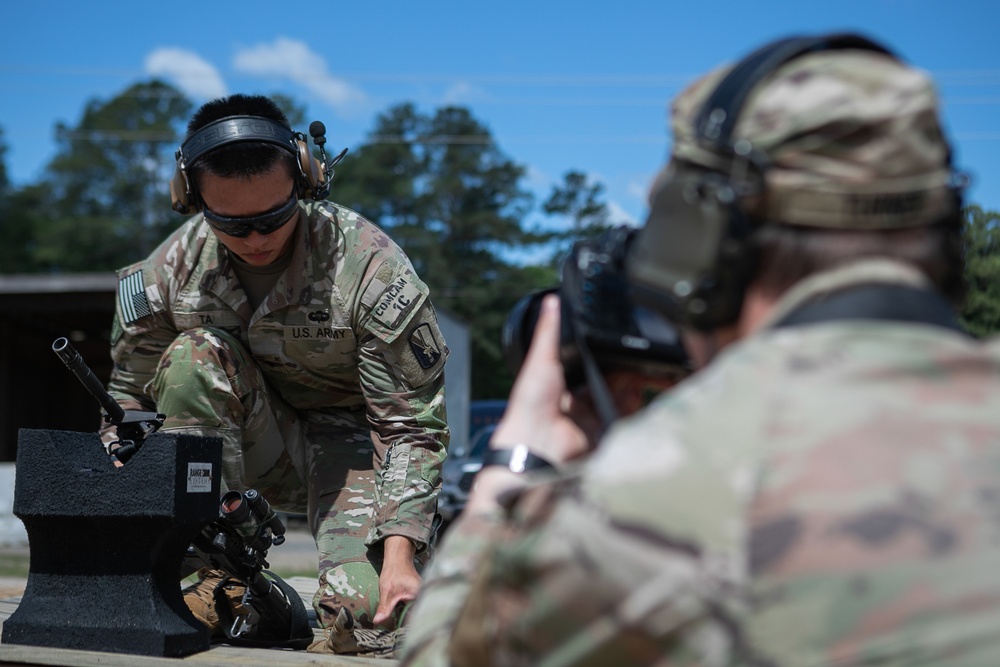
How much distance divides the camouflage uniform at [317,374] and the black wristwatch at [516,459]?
183 cm

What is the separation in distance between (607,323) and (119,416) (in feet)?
6.30

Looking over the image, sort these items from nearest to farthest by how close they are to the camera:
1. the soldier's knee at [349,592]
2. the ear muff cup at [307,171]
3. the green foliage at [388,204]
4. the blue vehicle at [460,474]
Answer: the soldier's knee at [349,592] < the ear muff cup at [307,171] < the blue vehicle at [460,474] < the green foliage at [388,204]

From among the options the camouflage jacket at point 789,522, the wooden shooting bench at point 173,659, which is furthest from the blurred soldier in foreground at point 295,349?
the camouflage jacket at point 789,522

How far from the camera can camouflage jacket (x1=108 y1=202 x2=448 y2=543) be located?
3.62 metres

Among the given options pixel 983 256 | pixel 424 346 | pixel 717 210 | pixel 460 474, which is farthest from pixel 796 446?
pixel 460 474

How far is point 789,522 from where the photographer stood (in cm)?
107

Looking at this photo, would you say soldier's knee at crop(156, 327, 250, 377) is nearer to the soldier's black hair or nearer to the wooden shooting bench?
the soldier's black hair

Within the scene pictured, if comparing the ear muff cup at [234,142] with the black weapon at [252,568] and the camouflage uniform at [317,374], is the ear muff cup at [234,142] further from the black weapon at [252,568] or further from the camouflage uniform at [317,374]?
the black weapon at [252,568]

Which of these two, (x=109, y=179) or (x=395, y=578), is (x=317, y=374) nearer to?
(x=395, y=578)

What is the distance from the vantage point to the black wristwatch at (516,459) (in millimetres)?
1529

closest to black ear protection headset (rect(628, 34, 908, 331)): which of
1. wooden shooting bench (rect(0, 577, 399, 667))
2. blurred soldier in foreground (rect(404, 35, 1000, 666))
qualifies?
blurred soldier in foreground (rect(404, 35, 1000, 666))

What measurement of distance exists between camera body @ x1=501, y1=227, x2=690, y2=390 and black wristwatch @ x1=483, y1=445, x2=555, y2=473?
0.14m

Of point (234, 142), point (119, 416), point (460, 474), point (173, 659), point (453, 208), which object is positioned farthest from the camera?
point (453, 208)

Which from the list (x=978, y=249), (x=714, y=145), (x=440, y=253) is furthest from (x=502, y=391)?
(x=714, y=145)
